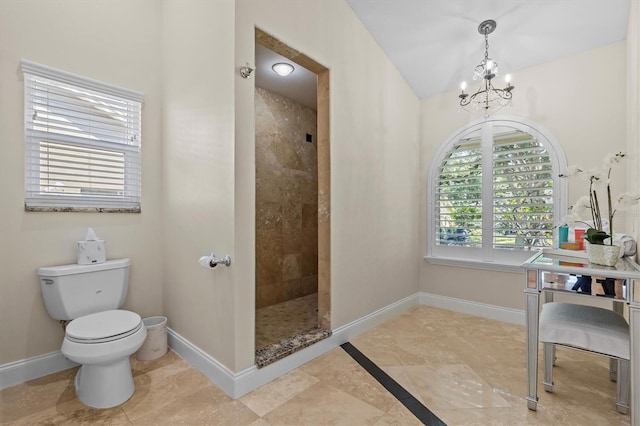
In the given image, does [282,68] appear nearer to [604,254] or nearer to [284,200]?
[284,200]

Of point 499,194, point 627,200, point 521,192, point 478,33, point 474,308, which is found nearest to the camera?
point 627,200

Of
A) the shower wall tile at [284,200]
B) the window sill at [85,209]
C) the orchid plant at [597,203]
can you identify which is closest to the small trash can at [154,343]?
the window sill at [85,209]

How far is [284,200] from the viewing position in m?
3.58

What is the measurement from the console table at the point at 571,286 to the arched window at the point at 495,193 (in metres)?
→ 1.09

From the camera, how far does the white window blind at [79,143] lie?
202 centimetres

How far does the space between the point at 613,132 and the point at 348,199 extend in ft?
7.30

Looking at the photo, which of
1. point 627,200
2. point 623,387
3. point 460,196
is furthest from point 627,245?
point 460,196

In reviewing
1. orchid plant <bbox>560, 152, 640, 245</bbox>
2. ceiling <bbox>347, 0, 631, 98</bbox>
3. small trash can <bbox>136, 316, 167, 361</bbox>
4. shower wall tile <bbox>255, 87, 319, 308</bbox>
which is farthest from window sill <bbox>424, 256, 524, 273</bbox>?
small trash can <bbox>136, 316, 167, 361</bbox>

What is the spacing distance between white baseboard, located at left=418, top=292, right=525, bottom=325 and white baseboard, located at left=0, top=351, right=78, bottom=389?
3.29 meters

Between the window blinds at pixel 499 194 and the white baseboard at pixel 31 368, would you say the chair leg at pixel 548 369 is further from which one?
the white baseboard at pixel 31 368

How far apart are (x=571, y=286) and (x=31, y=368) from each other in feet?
10.8

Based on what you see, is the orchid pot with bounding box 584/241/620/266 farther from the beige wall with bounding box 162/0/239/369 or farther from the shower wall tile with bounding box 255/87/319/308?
the shower wall tile with bounding box 255/87/319/308

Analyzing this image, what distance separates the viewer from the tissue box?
6.97 ft

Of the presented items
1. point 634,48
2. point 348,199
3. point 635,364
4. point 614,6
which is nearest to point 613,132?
point 634,48
